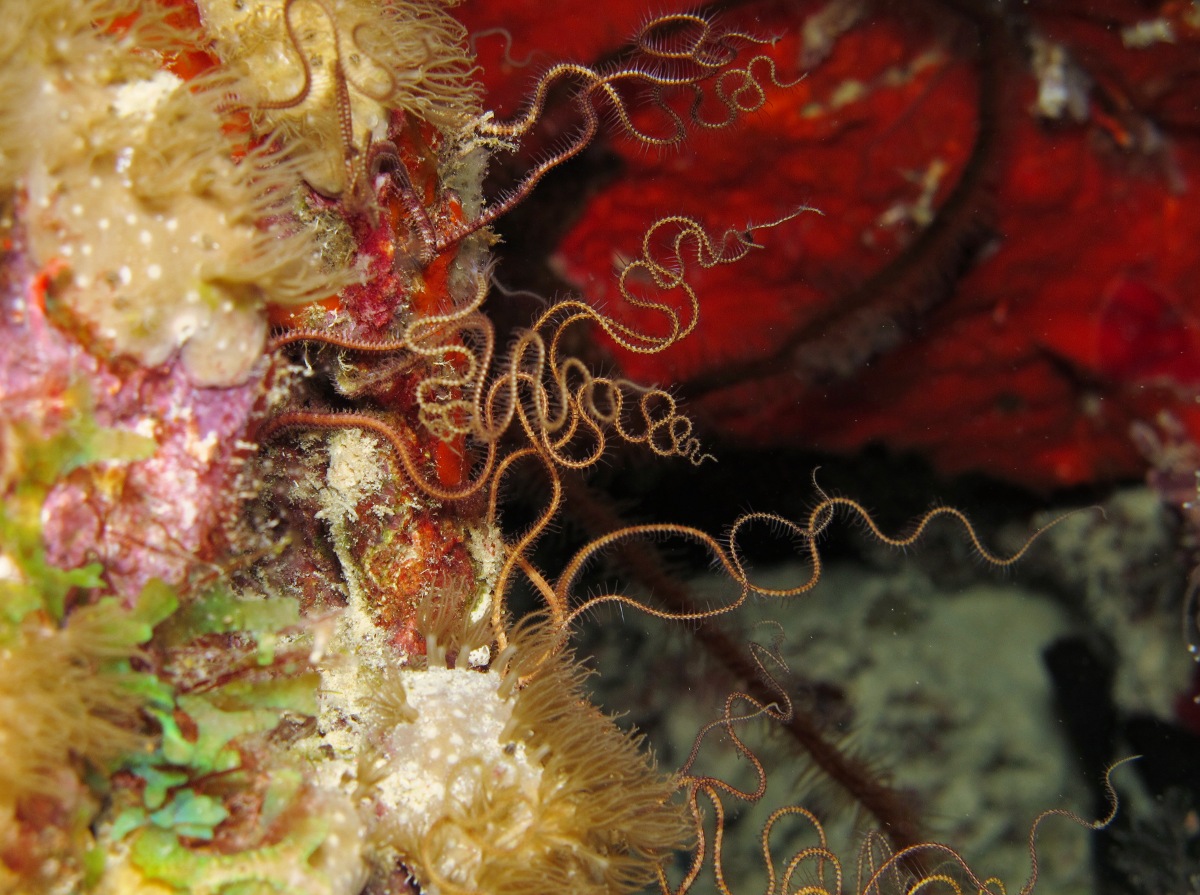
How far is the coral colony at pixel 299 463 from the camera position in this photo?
103cm

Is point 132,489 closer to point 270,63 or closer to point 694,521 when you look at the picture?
point 270,63

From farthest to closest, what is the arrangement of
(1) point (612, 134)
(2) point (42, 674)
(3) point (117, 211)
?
(1) point (612, 134), (3) point (117, 211), (2) point (42, 674)

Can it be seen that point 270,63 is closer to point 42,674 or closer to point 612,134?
point 612,134

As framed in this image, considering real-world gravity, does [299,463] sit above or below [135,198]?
below

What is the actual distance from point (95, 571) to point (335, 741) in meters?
0.59

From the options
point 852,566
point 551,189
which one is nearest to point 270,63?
point 551,189

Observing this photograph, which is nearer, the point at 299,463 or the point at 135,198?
the point at 135,198

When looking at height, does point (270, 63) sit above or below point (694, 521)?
above

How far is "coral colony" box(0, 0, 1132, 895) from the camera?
1.03m

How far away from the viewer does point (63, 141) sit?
1.05 meters

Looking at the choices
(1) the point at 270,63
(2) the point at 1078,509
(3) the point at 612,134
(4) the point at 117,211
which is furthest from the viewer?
(2) the point at 1078,509

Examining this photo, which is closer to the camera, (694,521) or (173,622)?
(173,622)

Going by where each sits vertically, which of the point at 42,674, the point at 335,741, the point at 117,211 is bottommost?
the point at 335,741

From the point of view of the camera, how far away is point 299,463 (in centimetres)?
150
